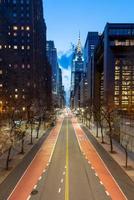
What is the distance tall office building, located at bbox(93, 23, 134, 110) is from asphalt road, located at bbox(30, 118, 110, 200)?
101m

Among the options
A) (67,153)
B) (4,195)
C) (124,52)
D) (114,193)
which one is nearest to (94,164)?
(67,153)

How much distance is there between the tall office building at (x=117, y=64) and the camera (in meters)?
159

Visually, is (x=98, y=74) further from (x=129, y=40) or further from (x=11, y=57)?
(x=11, y=57)

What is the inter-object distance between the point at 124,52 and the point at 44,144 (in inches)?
4278

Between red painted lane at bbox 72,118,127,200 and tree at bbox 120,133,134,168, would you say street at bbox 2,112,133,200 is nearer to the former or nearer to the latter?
red painted lane at bbox 72,118,127,200

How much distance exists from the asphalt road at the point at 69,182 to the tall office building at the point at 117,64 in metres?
101

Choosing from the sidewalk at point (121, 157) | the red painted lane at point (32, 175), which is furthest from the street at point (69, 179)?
the sidewalk at point (121, 157)

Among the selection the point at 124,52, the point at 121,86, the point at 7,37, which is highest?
the point at 7,37

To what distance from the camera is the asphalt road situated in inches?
1225

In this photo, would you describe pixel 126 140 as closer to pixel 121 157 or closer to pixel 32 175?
pixel 121 157

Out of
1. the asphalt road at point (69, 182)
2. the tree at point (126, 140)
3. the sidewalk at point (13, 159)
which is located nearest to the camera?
the asphalt road at point (69, 182)

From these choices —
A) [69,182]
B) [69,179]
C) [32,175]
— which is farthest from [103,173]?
[32,175]

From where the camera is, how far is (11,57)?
19812cm

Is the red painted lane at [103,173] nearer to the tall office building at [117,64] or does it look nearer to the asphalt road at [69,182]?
the asphalt road at [69,182]
